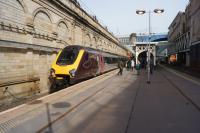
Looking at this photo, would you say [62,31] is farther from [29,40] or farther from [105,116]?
[105,116]

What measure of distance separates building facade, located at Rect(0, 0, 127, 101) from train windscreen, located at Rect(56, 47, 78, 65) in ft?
6.38

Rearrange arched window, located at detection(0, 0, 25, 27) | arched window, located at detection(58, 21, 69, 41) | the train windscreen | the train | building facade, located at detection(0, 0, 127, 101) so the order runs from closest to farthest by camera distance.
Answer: arched window, located at detection(0, 0, 25, 27) → building facade, located at detection(0, 0, 127, 101) → the train → the train windscreen → arched window, located at detection(58, 21, 69, 41)

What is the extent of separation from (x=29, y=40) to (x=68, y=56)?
2.86m

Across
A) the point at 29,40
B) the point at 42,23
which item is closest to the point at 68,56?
the point at 29,40

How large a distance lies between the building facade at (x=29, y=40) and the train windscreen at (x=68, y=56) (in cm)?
195

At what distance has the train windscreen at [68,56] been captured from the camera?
53.2 feet

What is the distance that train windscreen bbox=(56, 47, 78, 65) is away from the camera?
16219 millimetres

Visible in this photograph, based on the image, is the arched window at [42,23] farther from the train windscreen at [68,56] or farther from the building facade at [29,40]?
the train windscreen at [68,56]

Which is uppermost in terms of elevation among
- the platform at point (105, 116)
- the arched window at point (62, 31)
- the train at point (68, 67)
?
the arched window at point (62, 31)

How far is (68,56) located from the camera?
16562 mm

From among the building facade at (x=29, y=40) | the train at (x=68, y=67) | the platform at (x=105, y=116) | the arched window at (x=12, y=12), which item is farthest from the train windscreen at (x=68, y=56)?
the platform at (x=105, y=116)

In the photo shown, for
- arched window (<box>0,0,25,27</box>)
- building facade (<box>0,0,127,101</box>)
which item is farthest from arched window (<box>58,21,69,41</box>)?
arched window (<box>0,0,25,27</box>)

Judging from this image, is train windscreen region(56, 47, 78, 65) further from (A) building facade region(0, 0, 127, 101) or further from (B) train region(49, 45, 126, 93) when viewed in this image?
(A) building facade region(0, 0, 127, 101)

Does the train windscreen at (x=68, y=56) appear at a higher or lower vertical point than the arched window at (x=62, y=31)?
lower
